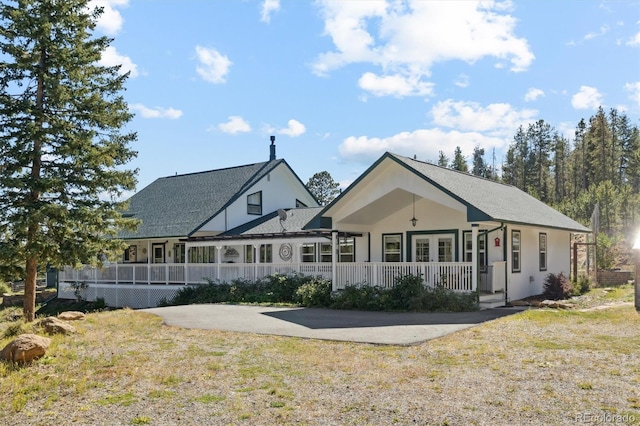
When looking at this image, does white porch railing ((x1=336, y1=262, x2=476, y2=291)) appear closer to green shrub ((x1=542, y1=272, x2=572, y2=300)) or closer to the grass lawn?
the grass lawn

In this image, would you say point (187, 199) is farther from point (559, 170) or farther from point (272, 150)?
point (559, 170)

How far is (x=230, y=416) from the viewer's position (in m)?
→ 6.29

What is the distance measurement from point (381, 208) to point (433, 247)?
7.59ft

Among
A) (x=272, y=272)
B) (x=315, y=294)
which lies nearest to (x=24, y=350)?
A: (x=315, y=294)

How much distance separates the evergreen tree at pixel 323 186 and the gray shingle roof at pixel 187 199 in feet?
92.4

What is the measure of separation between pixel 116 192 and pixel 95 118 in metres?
2.39

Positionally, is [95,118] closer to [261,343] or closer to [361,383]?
[261,343]

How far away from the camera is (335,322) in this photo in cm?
1360

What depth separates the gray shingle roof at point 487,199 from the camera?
16.1m

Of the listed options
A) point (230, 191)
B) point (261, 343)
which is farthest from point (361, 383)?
point (230, 191)

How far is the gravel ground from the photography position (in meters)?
6.22

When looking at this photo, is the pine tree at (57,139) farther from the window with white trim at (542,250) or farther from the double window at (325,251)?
the window with white trim at (542,250)

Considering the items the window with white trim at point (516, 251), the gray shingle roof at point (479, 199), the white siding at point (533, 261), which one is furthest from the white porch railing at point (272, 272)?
the window with white trim at point (516, 251)

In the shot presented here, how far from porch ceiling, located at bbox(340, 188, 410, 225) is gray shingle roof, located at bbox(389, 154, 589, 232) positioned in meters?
1.22
